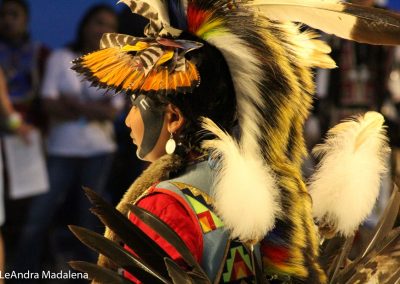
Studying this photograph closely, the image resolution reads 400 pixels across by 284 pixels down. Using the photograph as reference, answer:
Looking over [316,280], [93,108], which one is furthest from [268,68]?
[93,108]

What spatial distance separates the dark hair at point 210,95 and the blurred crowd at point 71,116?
2.96 m

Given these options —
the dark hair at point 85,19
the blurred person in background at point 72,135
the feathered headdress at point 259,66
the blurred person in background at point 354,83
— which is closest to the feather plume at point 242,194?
the feathered headdress at point 259,66

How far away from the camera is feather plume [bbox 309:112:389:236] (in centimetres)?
259

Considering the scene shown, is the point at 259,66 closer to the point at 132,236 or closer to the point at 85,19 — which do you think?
the point at 132,236

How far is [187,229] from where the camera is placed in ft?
7.54

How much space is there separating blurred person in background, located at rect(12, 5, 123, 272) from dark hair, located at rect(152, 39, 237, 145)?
3.13m

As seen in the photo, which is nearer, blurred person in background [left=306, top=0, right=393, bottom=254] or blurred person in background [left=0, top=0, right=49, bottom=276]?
blurred person in background [left=0, top=0, right=49, bottom=276]

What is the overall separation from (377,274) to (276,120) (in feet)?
1.62

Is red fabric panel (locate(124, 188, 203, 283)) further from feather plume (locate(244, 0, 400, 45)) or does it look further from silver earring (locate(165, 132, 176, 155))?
feather plume (locate(244, 0, 400, 45))

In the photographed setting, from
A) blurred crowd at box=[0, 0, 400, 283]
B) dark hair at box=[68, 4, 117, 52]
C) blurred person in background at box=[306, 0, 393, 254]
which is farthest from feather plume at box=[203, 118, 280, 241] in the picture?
blurred person in background at box=[306, 0, 393, 254]

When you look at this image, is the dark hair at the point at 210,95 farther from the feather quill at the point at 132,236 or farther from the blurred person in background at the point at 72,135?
the blurred person in background at the point at 72,135

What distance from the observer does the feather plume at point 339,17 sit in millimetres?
2441

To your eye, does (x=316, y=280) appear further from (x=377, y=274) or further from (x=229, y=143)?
(x=229, y=143)

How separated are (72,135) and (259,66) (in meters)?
3.31
